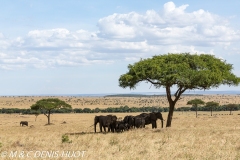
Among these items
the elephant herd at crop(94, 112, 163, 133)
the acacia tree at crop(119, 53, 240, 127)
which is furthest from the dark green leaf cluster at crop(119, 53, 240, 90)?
the elephant herd at crop(94, 112, 163, 133)

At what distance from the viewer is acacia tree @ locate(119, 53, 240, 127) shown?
30.1 metres

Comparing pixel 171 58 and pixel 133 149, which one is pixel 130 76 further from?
pixel 133 149

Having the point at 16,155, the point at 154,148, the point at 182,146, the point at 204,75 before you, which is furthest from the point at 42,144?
the point at 204,75

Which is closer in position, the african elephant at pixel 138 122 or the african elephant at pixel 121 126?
the african elephant at pixel 121 126

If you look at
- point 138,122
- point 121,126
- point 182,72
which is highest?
point 182,72

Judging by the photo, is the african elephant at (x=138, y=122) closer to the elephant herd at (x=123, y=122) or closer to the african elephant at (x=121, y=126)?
the elephant herd at (x=123, y=122)

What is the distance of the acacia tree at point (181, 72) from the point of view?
98.6ft

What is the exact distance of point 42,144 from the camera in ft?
66.8

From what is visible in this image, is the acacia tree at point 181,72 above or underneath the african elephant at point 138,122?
above

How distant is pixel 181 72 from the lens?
30016 mm

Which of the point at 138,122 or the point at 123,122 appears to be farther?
the point at 138,122

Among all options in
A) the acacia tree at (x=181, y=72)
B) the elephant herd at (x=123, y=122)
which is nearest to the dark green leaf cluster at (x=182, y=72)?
the acacia tree at (x=181, y=72)

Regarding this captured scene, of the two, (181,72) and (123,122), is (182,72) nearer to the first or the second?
(181,72)

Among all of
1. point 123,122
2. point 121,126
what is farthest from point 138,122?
point 121,126
